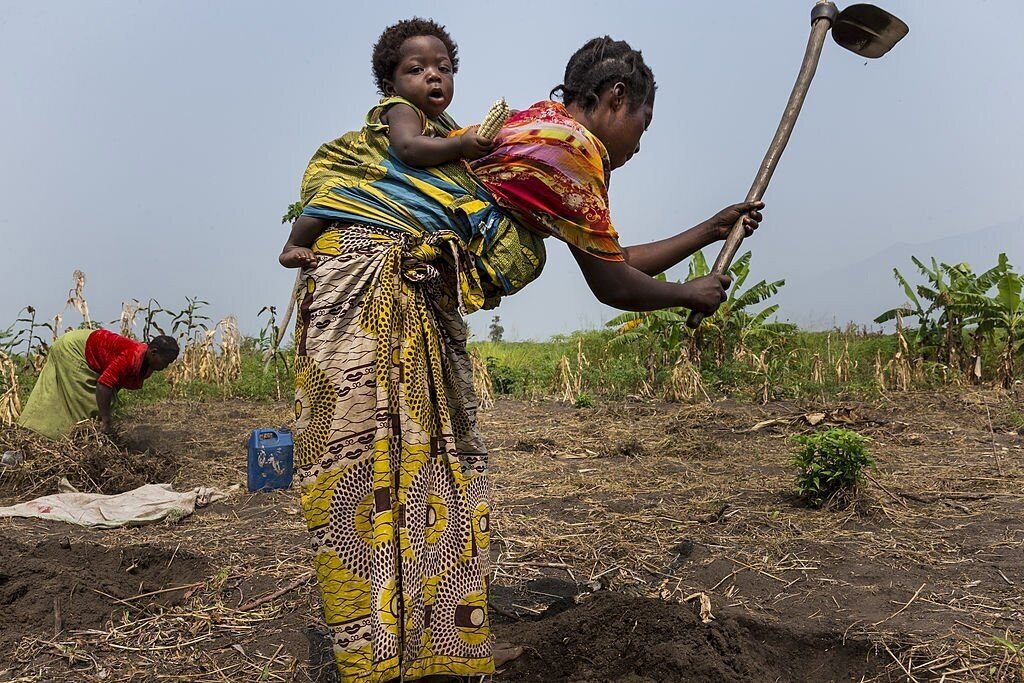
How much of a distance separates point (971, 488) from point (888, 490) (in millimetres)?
642

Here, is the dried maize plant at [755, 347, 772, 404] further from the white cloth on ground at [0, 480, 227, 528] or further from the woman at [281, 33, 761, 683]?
the woman at [281, 33, 761, 683]

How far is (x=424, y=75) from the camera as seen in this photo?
2.28m

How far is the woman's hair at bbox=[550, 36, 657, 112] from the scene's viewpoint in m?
2.22

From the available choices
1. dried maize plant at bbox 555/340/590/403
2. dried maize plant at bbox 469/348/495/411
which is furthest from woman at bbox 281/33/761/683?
dried maize plant at bbox 555/340/590/403

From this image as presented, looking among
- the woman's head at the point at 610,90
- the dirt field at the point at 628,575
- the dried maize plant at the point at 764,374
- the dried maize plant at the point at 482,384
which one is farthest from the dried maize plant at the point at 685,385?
the woman's head at the point at 610,90

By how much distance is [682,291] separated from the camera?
2.39m

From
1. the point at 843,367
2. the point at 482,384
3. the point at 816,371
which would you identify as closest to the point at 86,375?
the point at 482,384

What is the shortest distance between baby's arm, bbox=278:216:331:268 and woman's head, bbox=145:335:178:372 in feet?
12.9

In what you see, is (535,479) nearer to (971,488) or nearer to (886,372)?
(971,488)

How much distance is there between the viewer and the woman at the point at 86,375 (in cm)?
573

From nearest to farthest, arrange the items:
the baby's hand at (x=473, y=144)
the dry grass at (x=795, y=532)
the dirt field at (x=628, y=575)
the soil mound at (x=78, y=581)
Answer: the baby's hand at (x=473, y=144)
the dirt field at (x=628, y=575)
the dry grass at (x=795, y=532)
the soil mound at (x=78, y=581)

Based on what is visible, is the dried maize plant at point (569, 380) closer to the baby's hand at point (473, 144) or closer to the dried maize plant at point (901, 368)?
the dried maize plant at point (901, 368)

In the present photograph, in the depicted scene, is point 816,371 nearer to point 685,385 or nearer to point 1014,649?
point 685,385

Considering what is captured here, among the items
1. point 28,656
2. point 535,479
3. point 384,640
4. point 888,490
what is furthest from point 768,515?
point 28,656
